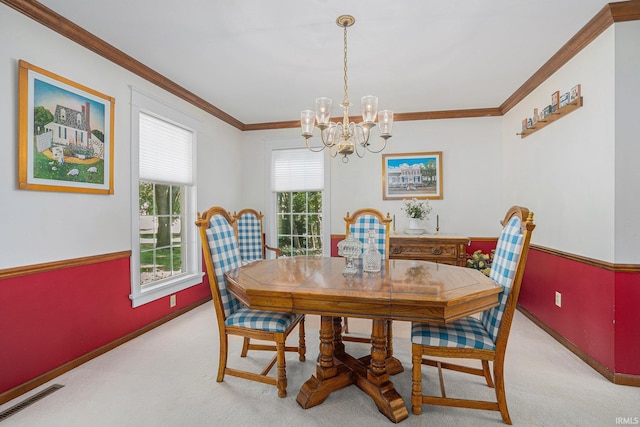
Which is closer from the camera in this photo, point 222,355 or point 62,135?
point 222,355

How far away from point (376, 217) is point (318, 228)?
5.90 ft

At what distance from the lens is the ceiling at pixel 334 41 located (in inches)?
82.7

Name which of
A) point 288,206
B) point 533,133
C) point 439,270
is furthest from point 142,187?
point 533,133

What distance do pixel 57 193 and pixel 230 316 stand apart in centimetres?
155

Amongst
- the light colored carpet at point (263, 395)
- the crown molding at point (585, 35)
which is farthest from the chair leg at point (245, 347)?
the crown molding at point (585, 35)

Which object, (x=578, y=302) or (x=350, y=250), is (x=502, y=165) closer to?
(x=578, y=302)

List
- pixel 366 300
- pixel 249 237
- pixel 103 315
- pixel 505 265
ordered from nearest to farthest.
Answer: pixel 366 300, pixel 505 265, pixel 103 315, pixel 249 237

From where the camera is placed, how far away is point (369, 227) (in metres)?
3.10

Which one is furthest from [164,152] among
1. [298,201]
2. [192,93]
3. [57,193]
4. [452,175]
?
[452,175]

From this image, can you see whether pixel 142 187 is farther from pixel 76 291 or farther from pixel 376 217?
pixel 376 217

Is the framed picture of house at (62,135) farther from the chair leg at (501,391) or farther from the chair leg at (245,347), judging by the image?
the chair leg at (501,391)

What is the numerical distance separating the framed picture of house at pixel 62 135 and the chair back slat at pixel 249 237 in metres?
1.55

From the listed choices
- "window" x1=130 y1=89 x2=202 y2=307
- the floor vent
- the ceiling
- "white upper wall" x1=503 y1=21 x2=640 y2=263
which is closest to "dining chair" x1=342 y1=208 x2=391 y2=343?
the ceiling

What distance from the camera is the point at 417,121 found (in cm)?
441
